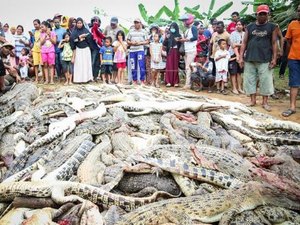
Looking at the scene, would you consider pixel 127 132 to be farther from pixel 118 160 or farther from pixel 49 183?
pixel 49 183

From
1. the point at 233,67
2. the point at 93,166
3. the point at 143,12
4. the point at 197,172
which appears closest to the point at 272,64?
the point at 233,67

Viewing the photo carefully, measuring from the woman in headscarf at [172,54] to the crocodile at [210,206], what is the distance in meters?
8.65

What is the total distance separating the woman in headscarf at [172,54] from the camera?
11.6 meters

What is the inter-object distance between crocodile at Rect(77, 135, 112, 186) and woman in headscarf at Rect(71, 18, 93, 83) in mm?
7125

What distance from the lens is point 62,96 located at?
7.13 m

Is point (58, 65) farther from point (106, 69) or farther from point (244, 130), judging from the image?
point (244, 130)

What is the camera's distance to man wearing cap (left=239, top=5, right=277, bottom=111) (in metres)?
7.74

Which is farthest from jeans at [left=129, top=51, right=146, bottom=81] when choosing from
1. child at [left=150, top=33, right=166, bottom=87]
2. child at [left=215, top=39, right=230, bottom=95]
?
child at [left=215, top=39, right=230, bottom=95]

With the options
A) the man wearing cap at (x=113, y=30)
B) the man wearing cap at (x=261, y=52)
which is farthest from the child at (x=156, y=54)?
the man wearing cap at (x=261, y=52)

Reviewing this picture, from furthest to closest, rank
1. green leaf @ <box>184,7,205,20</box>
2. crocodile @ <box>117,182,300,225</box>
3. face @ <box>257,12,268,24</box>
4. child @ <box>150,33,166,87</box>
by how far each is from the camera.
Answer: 1. green leaf @ <box>184,7,205,20</box>
2. child @ <box>150,33,166,87</box>
3. face @ <box>257,12,268,24</box>
4. crocodile @ <box>117,182,300,225</box>

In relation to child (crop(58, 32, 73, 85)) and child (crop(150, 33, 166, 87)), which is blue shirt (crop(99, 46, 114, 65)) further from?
child (crop(150, 33, 166, 87))

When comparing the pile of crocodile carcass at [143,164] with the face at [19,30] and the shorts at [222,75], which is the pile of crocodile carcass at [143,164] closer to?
the shorts at [222,75]

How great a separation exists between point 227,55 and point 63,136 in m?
6.65

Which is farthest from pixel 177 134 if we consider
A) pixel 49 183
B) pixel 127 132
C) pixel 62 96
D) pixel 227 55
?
pixel 227 55
